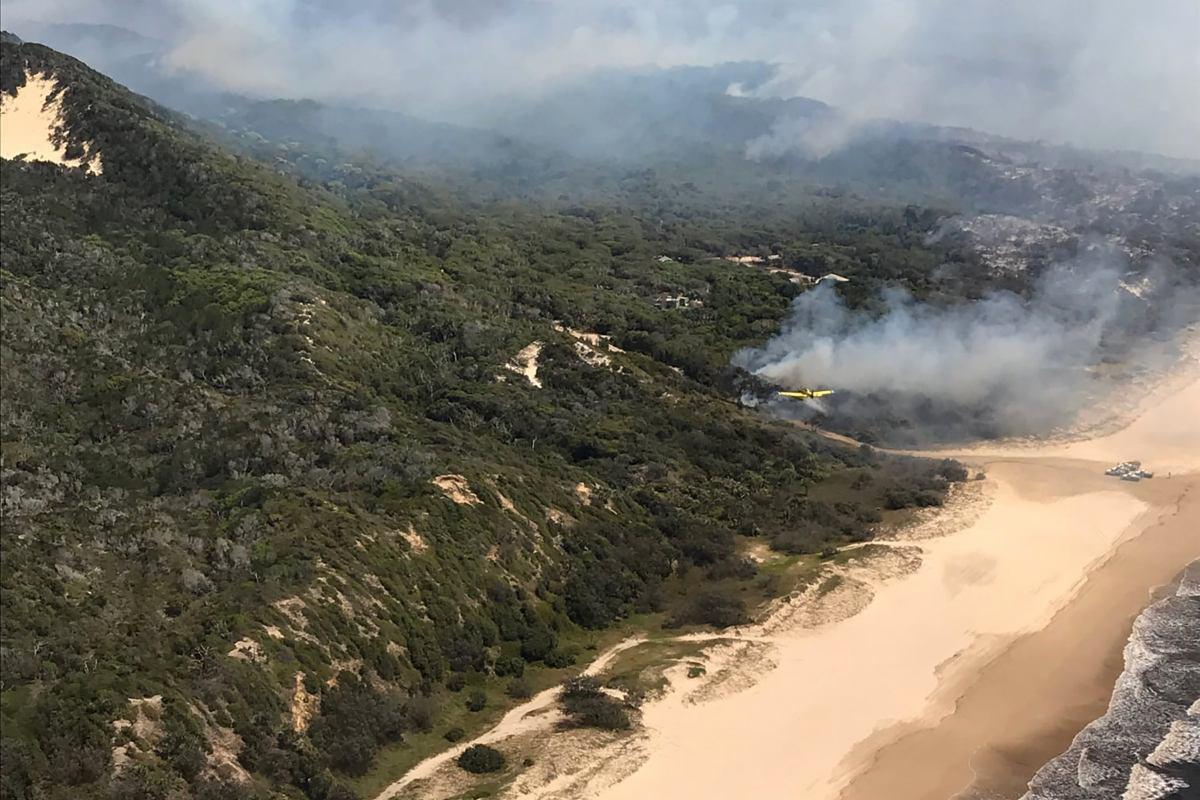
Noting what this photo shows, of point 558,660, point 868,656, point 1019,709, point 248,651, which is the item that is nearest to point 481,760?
point 558,660

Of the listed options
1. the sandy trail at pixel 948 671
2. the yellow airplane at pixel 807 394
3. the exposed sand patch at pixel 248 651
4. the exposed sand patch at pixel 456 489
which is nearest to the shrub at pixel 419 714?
the exposed sand patch at pixel 248 651

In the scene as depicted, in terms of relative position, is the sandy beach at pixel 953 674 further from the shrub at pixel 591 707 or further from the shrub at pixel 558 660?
the shrub at pixel 558 660

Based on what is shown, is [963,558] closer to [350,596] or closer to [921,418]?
[921,418]

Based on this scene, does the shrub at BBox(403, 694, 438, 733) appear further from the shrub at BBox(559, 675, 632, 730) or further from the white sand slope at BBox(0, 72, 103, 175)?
the white sand slope at BBox(0, 72, 103, 175)

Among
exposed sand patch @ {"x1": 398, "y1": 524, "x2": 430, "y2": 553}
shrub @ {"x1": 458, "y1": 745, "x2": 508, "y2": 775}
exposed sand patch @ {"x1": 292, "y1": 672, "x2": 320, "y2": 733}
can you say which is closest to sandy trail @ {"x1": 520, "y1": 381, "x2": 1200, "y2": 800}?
shrub @ {"x1": 458, "y1": 745, "x2": 508, "y2": 775}

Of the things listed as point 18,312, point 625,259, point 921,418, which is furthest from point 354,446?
point 625,259

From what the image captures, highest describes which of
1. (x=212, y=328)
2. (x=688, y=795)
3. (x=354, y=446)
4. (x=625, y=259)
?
(x=625, y=259)

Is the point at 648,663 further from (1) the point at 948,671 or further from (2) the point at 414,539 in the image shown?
(1) the point at 948,671
